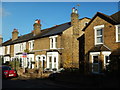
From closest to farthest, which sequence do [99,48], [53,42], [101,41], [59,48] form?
[99,48] < [101,41] < [59,48] < [53,42]

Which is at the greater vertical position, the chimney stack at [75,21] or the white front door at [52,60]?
the chimney stack at [75,21]

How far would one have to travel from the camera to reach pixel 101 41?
58.5ft

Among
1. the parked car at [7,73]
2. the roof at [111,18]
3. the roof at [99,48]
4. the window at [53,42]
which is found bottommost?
the parked car at [7,73]

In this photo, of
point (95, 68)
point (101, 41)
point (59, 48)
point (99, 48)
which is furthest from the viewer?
point (59, 48)

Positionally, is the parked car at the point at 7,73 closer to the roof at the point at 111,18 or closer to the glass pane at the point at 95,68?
the glass pane at the point at 95,68

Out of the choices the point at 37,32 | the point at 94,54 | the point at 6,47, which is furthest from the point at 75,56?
the point at 6,47

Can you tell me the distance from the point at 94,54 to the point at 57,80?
189 inches

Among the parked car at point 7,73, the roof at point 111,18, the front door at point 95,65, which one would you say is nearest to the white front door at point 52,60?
the parked car at point 7,73

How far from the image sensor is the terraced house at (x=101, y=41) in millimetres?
16328

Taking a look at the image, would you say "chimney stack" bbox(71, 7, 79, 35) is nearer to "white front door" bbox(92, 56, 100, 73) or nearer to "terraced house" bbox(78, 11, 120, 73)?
"terraced house" bbox(78, 11, 120, 73)

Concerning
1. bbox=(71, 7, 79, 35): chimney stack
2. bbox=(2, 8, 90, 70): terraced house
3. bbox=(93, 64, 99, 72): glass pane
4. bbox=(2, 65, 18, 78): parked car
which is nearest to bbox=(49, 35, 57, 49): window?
bbox=(2, 8, 90, 70): terraced house

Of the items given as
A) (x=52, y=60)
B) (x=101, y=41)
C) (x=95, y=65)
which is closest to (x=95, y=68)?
(x=95, y=65)

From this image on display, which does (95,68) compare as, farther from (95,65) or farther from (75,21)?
(75,21)

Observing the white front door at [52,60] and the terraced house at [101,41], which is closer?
the terraced house at [101,41]
